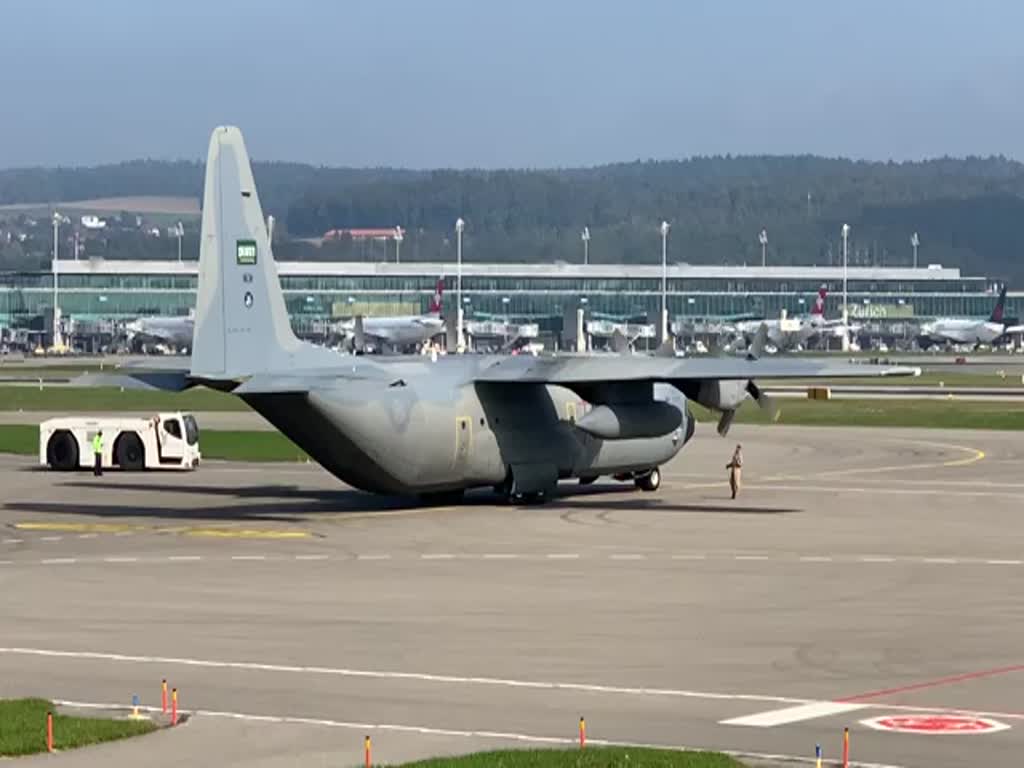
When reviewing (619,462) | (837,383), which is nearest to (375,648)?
(619,462)

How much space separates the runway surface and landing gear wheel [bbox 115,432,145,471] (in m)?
6.83

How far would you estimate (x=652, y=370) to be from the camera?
48.2 metres

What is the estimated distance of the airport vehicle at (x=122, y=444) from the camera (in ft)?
202

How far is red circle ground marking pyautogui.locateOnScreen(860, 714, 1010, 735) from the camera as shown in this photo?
20953mm

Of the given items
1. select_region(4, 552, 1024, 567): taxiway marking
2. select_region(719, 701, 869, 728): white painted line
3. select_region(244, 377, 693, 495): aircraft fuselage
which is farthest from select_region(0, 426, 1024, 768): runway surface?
select_region(244, 377, 693, 495): aircraft fuselage

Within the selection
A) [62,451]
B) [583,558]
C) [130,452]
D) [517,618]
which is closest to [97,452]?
[130,452]

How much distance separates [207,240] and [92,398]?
64.6 m

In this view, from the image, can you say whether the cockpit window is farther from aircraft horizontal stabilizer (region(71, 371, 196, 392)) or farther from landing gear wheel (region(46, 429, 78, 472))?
aircraft horizontal stabilizer (region(71, 371, 196, 392))

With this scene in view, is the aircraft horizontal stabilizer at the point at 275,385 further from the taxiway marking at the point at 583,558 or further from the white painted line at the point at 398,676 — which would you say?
the white painted line at the point at 398,676

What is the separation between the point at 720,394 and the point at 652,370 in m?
4.94

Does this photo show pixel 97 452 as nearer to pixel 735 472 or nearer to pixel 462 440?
pixel 462 440

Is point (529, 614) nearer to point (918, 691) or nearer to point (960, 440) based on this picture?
point (918, 691)

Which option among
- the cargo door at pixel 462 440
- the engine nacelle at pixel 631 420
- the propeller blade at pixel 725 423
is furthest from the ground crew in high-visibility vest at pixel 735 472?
the cargo door at pixel 462 440

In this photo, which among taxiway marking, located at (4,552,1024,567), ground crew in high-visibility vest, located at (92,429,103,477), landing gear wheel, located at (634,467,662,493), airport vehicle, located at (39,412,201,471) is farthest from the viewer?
airport vehicle, located at (39,412,201,471)
